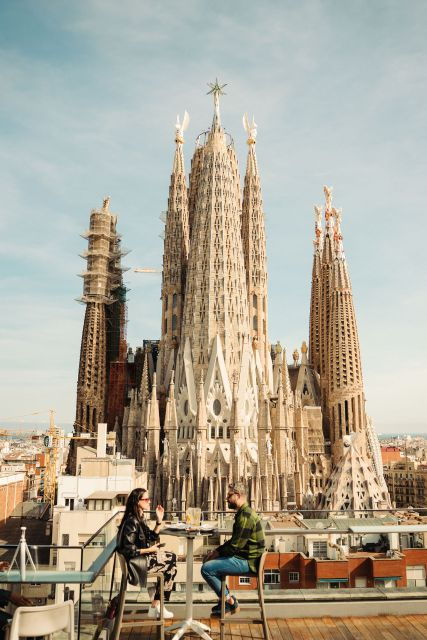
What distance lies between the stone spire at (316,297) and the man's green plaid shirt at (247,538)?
4731cm

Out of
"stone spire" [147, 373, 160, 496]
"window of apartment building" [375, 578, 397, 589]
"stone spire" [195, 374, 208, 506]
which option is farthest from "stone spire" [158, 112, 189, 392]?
"window of apartment building" [375, 578, 397, 589]

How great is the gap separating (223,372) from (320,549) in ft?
106

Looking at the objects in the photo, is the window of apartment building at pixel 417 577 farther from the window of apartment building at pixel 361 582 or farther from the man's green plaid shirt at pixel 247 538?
the man's green plaid shirt at pixel 247 538

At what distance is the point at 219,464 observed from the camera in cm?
3888

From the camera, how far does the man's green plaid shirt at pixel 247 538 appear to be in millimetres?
5691

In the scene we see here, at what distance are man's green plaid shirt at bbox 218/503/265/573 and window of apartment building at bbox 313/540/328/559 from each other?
10.9 feet

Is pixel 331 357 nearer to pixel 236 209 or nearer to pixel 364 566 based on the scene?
pixel 236 209

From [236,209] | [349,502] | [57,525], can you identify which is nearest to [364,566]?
[57,525]

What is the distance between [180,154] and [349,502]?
31.4 m

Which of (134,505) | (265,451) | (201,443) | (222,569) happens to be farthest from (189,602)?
(265,451)

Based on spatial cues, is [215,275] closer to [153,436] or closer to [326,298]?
[153,436]

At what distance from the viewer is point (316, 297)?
186 feet

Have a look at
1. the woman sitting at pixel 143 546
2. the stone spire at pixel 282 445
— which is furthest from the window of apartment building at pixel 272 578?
the stone spire at pixel 282 445

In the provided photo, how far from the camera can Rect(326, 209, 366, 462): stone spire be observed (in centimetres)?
4759
